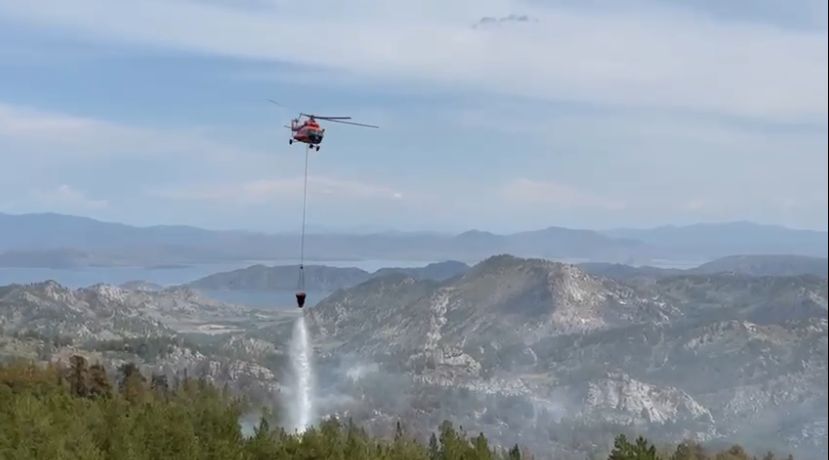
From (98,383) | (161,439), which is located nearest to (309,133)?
(161,439)

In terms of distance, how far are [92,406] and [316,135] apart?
4815 cm

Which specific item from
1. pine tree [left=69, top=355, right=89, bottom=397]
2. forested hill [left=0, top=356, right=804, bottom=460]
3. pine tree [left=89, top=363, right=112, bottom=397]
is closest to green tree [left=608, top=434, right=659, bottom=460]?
forested hill [left=0, top=356, right=804, bottom=460]

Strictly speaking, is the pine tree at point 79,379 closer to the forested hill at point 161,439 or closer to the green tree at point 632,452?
the forested hill at point 161,439

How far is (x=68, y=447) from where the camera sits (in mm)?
77125

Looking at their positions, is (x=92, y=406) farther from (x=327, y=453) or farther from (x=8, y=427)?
(x=327, y=453)

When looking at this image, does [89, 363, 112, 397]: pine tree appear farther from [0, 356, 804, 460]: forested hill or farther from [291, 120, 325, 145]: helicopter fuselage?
[291, 120, 325, 145]: helicopter fuselage

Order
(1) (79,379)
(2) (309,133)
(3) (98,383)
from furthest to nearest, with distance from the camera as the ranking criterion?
(3) (98,383), (1) (79,379), (2) (309,133)

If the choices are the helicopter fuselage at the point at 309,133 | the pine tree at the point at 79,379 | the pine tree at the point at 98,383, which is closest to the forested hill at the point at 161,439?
the helicopter fuselage at the point at 309,133

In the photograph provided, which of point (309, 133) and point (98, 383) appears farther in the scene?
point (98, 383)

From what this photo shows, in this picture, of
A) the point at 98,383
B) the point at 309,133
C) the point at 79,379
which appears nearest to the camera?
the point at 309,133

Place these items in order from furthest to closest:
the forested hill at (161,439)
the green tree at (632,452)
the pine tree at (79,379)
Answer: the pine tree at (79,379)
the green tree at (632,452)
the forested hill at (161,439)

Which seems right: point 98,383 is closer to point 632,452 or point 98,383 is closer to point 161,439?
point 161,439

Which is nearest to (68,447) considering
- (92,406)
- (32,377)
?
(92,406)

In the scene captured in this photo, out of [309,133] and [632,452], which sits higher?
[309,133]
